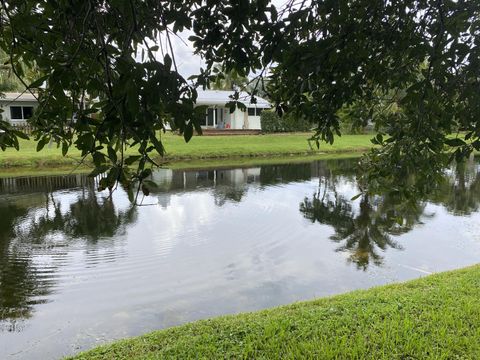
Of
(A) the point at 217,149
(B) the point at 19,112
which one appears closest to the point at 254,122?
(A) the point at 217,149

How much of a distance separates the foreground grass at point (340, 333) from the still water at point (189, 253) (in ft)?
3.33

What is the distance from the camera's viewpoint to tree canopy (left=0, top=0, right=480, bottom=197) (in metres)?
1.81

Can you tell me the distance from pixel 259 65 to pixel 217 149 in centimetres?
2391

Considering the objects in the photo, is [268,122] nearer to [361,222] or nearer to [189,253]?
[361,222]

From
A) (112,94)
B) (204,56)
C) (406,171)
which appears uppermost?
(204,56)

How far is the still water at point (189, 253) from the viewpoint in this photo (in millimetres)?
6328

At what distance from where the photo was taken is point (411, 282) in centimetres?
680

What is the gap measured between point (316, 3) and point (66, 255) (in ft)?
24.7

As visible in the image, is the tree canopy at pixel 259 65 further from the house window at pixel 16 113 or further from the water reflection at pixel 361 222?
the house window at pixel 16 113

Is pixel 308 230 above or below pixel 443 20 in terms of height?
below

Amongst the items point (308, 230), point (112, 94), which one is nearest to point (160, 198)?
point (308, 230)

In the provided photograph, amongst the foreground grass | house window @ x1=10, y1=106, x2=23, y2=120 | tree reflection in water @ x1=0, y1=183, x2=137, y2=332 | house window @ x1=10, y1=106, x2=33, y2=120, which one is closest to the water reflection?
the foreground grass

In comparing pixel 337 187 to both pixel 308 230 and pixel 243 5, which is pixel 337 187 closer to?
pixel 308 230

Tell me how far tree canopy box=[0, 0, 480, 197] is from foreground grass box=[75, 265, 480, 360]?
192cm
